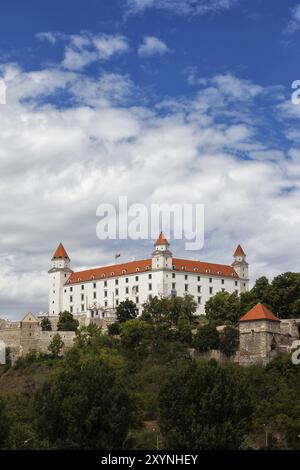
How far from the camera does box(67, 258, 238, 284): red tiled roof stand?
105m

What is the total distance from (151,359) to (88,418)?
89.8 feet

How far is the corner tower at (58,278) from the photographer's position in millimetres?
110312

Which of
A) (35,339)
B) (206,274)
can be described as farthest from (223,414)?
(206,274)

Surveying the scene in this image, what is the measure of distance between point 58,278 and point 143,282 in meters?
13.6

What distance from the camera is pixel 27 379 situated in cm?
7456

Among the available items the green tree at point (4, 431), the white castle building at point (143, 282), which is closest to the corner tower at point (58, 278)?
the white castle building at point (143, 282)

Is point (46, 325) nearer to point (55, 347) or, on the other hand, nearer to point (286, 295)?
point (55, 347)

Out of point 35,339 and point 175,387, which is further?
point 35,339

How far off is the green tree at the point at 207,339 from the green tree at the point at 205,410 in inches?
868

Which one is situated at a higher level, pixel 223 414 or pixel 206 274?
pixel 206 274

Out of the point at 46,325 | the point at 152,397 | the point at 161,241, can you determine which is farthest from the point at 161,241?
the point at 152,397

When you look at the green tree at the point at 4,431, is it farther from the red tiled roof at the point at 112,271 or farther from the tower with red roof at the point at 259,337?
the red tiled roof at the point at 112,271
